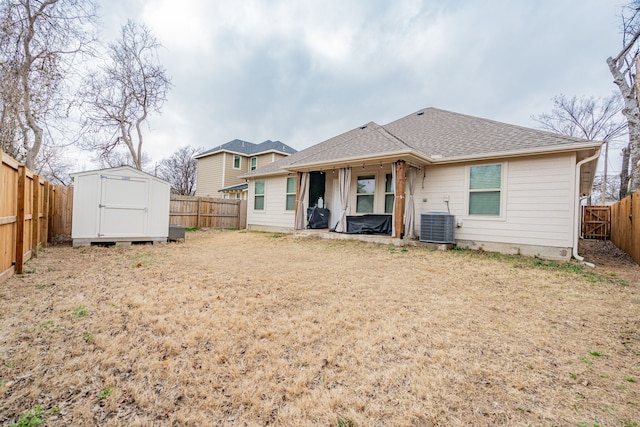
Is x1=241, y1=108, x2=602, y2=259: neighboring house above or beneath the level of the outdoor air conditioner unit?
above

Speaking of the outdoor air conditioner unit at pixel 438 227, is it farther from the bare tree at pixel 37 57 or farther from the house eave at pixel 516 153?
the bare tree at pixel 37 57

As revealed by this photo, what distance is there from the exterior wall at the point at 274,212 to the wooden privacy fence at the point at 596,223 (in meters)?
14.5

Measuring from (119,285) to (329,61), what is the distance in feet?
43.7

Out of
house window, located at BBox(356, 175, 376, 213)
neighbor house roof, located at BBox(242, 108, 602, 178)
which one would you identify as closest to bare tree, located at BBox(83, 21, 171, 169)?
neighbor house roof, located at BBox(242, 108, 602, 178)

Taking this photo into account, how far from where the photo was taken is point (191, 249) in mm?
7113

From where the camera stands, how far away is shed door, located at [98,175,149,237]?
7.18 m

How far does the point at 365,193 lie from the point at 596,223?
12358 millimetres

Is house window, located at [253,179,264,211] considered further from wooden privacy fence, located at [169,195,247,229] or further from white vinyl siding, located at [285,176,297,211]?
wooden privacy fence, located at [169,195,247,229]

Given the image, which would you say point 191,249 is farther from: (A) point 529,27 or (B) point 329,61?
(A) point 529,27

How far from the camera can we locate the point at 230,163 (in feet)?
68.8

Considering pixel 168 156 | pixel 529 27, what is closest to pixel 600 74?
pixel 529 27

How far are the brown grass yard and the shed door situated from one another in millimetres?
3269

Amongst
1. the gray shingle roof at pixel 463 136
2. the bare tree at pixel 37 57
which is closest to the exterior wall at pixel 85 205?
the bare tree at pixel 37 57

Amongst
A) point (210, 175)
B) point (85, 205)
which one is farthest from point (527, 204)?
point (210, 175)
